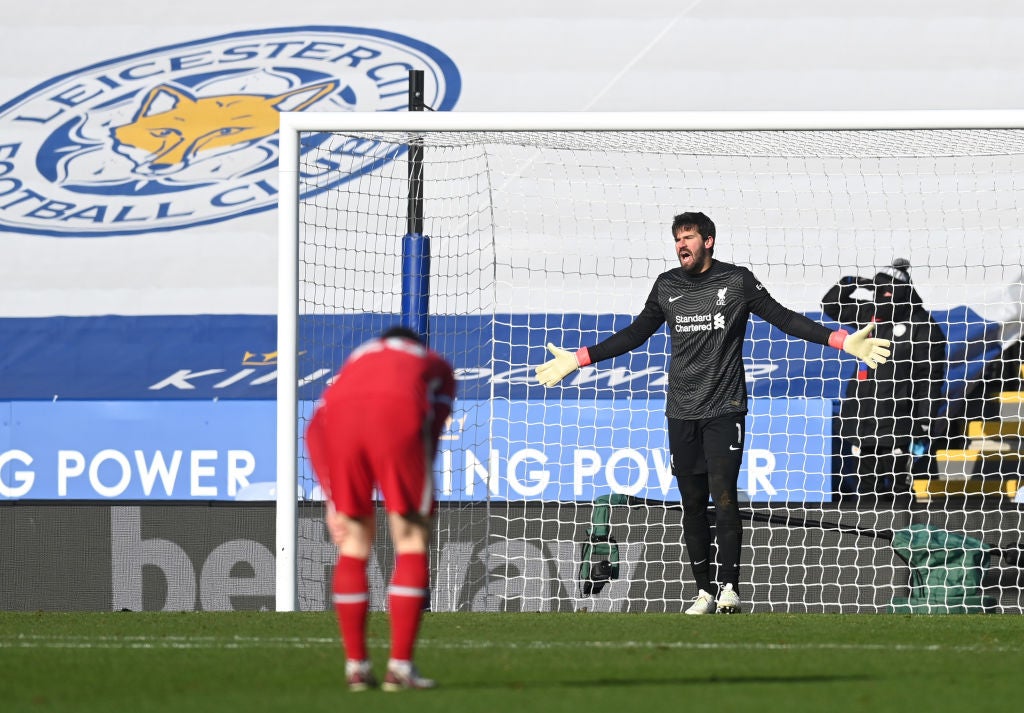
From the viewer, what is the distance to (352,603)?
175 inches

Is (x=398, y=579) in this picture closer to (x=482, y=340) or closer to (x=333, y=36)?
(x=482, y=340)

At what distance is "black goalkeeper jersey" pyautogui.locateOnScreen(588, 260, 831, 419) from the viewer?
720 cm

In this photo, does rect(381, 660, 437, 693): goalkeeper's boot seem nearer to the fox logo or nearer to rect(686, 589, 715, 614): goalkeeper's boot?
rect(686, 589, 715, 614): goalkeeper's boot

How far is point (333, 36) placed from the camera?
16.0 meters

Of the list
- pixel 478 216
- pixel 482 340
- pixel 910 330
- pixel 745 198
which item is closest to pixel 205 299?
pixel 478 216

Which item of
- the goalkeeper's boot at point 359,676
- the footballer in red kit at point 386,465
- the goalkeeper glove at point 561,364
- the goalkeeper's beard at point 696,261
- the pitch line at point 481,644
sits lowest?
the pitch line at point 481,644

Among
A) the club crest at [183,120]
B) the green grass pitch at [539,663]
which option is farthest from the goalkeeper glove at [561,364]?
the club crest at [183,120]

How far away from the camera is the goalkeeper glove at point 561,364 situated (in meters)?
7.52

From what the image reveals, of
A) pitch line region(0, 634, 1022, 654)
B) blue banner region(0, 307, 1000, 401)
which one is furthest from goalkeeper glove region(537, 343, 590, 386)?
pitch line region(0, 634, 1022, 654)

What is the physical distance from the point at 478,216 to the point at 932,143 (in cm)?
506

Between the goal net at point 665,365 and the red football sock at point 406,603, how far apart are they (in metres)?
3.29

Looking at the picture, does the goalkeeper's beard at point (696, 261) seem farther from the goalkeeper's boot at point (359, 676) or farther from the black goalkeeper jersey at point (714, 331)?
the goalkeeper's boot at point (359, 676)

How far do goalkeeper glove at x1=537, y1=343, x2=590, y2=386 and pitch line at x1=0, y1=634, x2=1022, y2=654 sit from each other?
6.09ft

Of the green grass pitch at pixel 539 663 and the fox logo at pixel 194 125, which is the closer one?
the green grass pitch at pixel 539 663
